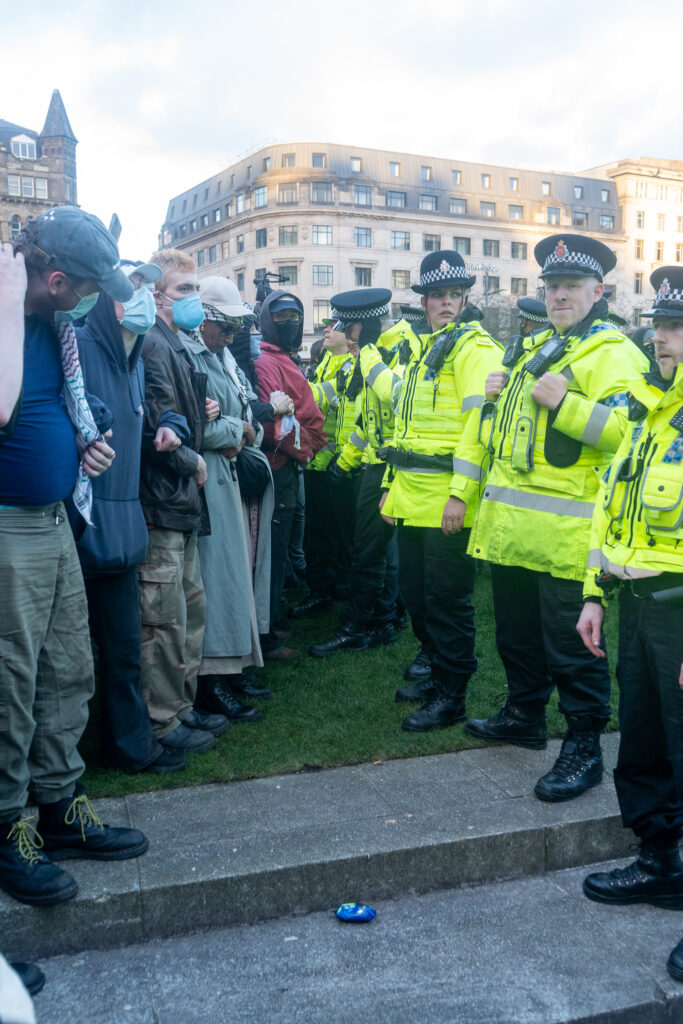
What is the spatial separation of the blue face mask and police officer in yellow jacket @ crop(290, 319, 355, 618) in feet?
12.6

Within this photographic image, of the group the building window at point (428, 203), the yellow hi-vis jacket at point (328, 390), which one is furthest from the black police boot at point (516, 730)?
the building window at point (428, 203)

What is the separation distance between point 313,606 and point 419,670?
2058 millimetres

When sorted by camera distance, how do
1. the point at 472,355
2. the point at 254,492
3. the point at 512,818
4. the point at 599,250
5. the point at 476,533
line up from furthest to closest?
the point at 254,492 → the point at 472,355 → the point at 476,533 → the point at 599,250 → the point at 512,818

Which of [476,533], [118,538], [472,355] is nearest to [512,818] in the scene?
[476,533]

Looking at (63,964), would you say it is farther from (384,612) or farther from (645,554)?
(384,612)

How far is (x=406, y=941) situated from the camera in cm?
324

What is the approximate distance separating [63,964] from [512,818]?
1816mm

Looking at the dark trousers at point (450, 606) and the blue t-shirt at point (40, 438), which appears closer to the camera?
the blue t-shirt at point (40, 438)

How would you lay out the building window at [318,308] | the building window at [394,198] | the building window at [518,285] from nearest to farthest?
1. the building window at [318,308]
2. the building window at [394,198]
3. the building window at [518,285]

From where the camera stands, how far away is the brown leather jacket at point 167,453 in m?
4.24

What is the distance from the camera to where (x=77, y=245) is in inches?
120

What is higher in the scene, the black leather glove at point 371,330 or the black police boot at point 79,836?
the black leather glove at point 371,330

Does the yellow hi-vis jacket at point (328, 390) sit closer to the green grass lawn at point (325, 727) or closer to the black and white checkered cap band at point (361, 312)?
the black and white checkered cap band at point (361, 312)

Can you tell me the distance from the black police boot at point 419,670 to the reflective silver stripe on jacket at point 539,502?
5.58 ft
